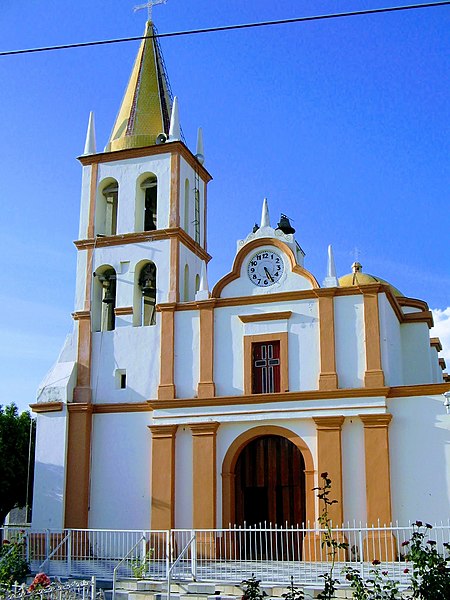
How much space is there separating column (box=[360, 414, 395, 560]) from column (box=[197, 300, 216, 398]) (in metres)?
4.47

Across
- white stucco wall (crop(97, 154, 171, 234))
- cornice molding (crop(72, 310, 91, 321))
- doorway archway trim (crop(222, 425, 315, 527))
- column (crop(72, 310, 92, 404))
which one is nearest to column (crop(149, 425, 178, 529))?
doorway archway trim (crop(222, 425, 315, 527))

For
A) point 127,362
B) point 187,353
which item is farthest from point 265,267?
point 127,362

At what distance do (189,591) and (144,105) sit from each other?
16729mm

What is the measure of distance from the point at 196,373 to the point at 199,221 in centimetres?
629

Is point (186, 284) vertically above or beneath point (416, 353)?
above

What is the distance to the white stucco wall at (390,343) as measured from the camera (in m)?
21.9

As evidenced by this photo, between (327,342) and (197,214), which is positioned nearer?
(327,342)

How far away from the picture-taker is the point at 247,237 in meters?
23.9

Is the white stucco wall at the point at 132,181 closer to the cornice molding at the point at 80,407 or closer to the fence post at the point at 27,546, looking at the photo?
the cornice molding at the point at 80,407

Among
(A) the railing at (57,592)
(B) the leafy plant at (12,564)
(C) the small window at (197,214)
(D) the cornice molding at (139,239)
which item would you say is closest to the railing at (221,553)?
(B) the leafy plant at (12,564)

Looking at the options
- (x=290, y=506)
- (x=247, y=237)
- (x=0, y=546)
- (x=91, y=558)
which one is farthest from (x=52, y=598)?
(x=247, y=237)

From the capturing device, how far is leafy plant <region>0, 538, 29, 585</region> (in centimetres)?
1761

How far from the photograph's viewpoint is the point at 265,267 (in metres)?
23.5

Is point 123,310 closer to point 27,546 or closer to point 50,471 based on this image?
point 50,471
